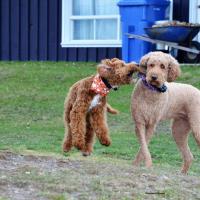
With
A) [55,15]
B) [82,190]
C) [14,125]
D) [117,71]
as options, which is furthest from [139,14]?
[82,190]

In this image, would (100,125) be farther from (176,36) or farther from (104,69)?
(176,36)

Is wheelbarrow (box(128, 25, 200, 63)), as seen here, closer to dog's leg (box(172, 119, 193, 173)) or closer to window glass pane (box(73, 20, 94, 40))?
window glass pane (box(73, 20, 94, 40))

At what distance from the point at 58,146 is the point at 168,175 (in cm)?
392

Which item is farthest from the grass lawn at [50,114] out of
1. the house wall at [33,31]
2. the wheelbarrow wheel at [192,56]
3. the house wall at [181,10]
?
the house wall at [181,10]

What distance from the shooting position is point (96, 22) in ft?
71.3

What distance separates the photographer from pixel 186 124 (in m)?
8.95

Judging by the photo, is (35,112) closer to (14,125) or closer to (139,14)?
(14,125)

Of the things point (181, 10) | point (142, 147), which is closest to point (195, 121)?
point (142, 147)

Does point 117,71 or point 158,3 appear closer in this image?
point 117,71

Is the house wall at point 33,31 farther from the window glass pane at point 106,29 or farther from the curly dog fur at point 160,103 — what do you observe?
the curly dog fur at point 160,103

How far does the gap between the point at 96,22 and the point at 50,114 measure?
26.1 ft

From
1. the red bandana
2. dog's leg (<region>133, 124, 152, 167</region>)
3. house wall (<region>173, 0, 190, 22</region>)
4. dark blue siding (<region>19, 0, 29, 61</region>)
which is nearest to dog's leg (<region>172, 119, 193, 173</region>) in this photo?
dog's leg (<region>133, 124, 152, 167</region>)

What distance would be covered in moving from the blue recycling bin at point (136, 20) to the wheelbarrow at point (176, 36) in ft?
1.86

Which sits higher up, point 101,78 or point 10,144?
point 101,78
